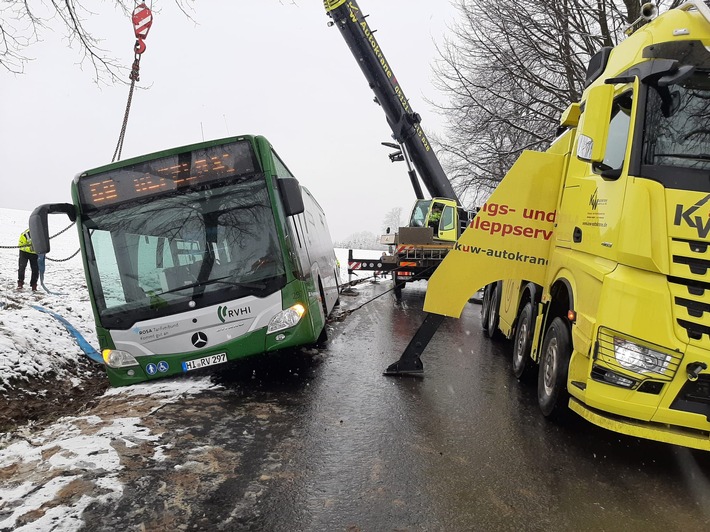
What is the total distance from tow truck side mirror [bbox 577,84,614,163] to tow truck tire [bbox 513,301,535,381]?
229 cm

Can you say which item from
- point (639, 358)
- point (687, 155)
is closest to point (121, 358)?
point (639, 358)

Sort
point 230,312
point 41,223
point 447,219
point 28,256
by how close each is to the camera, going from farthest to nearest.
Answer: point 447,219 → point 28,256 → point 230,312 → point 41,223

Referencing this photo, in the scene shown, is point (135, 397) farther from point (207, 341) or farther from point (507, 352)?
point (507, 352)

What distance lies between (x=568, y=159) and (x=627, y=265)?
224 cm

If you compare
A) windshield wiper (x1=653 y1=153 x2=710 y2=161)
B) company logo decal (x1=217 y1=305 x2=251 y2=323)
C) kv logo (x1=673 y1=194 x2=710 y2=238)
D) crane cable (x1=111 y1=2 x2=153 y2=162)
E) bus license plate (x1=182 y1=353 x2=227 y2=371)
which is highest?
crane cable (x1=111 y1=2 x2=153 y2=162)

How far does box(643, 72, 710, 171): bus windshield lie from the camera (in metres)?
3.59

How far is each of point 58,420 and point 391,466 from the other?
3.37m

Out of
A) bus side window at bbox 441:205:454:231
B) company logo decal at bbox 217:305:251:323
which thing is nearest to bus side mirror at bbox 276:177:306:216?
company logo decal at bbox 217:305:251:323

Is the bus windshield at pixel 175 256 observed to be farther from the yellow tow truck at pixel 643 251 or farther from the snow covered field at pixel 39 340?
the yellow tow truck at pixel 643 251

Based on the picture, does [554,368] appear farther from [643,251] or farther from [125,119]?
[125,119]

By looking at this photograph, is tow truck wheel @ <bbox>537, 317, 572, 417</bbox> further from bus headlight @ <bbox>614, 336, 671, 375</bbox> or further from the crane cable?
the crane cable

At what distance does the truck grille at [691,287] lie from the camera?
3273 millimetres

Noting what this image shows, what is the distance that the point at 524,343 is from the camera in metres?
5.90

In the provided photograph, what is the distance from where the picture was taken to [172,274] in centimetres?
525
